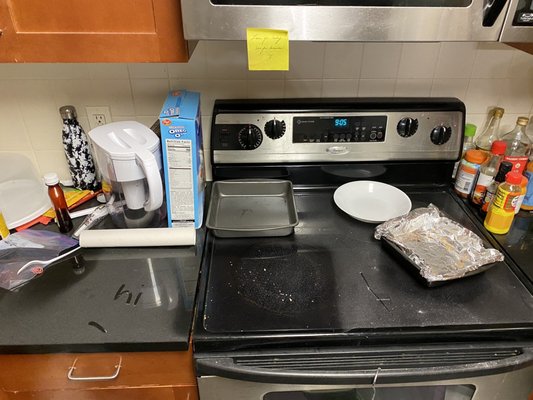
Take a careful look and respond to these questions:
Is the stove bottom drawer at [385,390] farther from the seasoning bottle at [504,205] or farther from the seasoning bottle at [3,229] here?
the seasoning bottle at [3,229]

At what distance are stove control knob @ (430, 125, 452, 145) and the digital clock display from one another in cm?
25

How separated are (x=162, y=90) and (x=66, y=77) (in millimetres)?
261

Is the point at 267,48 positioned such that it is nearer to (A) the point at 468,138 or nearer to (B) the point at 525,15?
(B) the point at 525,15

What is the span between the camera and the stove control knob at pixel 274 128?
44.8 inches

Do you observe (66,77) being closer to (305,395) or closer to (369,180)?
(369,180)

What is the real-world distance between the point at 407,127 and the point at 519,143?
33 centimetres

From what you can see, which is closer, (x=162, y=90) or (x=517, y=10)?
(x=517, y=10)

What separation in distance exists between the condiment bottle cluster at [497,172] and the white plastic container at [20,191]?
A: 46.6 inches

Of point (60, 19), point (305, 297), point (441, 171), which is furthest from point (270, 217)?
point (60, 19)

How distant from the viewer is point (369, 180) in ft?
4.09

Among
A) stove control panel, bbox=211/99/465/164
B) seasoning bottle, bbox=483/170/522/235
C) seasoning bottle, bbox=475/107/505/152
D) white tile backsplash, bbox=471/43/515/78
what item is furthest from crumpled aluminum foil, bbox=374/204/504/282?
white tile backsplash, bbox=471/43/515/78

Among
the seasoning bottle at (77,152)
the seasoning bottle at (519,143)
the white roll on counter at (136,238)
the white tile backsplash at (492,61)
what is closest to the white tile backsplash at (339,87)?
the white tile backsplash at (492,61)

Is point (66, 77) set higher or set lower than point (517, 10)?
lower

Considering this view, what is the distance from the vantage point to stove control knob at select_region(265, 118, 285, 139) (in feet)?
3.73
